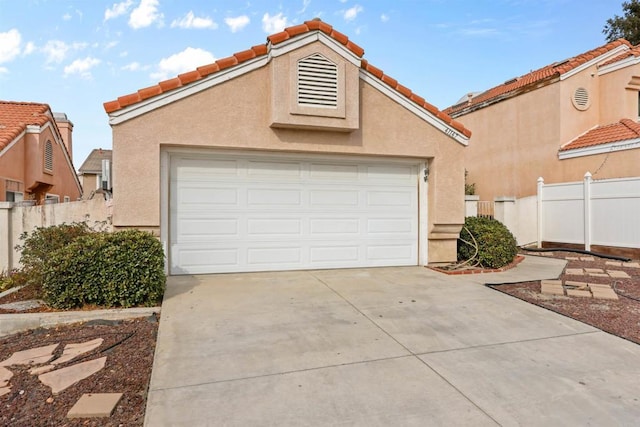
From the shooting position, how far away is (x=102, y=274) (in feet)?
16.7

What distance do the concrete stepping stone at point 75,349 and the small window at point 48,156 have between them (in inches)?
478

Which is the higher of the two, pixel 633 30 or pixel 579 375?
pixel 633 30

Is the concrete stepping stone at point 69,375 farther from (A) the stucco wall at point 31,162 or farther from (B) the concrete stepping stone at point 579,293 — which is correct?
(A) the stucco wall at point 31,162

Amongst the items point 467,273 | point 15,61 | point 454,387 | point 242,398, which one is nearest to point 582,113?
point 467,273

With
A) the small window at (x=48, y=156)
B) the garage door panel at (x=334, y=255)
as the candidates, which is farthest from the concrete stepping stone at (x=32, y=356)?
the small window at (x=48, y=156)

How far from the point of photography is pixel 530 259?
10133 mm

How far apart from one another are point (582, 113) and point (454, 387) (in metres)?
14.5

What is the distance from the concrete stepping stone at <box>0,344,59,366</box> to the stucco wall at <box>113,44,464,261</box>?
2.93 metres

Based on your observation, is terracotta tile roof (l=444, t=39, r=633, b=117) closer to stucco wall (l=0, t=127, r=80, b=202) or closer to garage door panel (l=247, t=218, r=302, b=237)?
garage door panel (l=247, t=218, r=302, b=237)

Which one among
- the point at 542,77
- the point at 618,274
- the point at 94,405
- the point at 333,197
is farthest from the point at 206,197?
the point at 542,77

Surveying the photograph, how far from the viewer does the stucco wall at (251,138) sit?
21.6 ft

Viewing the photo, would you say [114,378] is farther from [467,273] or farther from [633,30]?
[633,30]

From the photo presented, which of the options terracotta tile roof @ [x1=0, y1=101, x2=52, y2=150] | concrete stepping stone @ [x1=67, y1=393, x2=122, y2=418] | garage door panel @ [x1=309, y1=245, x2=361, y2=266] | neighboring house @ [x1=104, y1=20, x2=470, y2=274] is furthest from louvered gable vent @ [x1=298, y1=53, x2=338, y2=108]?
terracotta tile roof @ [x1=0, y1=101, x2=52, y2=150]

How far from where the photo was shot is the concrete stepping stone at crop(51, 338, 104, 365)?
370 centimetres
